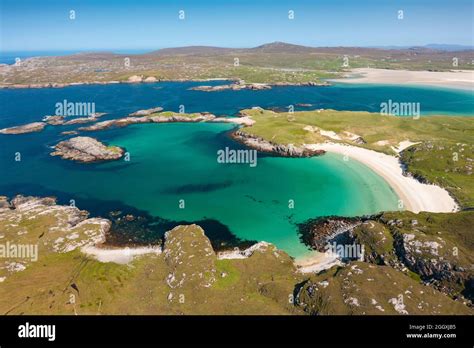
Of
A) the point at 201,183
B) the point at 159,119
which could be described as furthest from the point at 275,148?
the point at 159,119

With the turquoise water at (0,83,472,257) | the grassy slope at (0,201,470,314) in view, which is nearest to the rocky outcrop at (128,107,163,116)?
the turquoise water at (0,83,472,257)

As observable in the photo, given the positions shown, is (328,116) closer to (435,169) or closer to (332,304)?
(435,169)

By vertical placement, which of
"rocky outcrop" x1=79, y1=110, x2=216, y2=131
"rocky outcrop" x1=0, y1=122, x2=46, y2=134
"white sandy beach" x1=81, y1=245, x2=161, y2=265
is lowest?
"white sandy beach" x1=81, y1=245, x2=161, y2=265

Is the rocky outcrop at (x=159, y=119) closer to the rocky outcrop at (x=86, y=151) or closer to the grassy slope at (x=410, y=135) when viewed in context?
the grassy slope at (x=410, y=135)

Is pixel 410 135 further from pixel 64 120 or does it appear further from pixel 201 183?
pixel 64 120

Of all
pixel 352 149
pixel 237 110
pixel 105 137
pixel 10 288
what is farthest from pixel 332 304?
pixel 237 110

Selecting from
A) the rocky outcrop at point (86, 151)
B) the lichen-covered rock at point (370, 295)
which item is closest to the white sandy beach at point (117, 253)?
the lichen-covered rock at point (370, 295)

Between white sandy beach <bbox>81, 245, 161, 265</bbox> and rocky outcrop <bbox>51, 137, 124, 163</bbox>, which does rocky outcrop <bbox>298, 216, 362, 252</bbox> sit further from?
rocky outcrop <bbox>51, 137, 124, 163</bbox>
